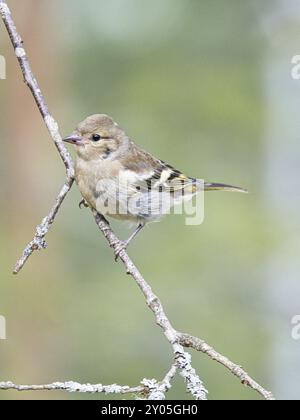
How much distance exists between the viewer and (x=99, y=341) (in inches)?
369

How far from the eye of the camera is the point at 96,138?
4383 millimetres

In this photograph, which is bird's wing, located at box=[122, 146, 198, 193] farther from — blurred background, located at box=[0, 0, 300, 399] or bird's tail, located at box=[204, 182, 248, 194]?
blurred background, located at box=[0, 0, 300, 399]

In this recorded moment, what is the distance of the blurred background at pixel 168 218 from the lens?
8.31 m

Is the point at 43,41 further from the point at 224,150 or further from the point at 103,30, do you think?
the point at 224,150

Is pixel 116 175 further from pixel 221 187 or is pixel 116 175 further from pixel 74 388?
pixel 74 388

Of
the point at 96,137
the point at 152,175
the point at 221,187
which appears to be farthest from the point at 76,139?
the point at 221,187

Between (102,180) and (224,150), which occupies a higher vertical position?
(224,150)

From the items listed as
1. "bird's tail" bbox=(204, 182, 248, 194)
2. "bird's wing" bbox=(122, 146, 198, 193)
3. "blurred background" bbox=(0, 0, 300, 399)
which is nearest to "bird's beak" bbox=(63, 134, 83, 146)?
"bird's wing" bbox=(122, 146, 198, 193)

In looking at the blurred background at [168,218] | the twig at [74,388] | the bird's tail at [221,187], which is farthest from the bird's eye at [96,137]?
the blurred background at [168,218]

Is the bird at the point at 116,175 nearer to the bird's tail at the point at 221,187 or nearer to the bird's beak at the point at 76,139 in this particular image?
the bird's beak at the point at 76,139

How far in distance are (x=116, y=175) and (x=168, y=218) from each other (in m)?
5.67
